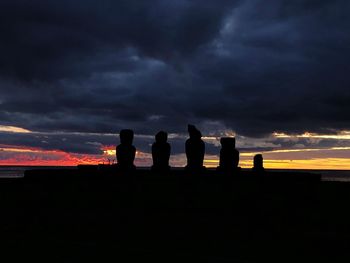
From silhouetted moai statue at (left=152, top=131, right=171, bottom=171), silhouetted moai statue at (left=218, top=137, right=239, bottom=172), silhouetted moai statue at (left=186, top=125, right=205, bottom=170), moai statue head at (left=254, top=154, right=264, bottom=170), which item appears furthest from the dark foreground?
moai statue head at (left=254, top=154, right=264, bottom=170)

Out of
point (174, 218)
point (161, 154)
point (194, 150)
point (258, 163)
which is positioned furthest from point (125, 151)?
point (258, 163)

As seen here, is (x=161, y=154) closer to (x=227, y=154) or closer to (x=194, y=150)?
(x=194, y=150)

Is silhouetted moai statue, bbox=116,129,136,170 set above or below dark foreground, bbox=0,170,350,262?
above

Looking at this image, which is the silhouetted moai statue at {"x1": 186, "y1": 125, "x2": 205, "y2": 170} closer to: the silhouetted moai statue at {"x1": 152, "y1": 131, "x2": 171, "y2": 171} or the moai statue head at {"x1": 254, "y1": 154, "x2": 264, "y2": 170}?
A: the silhouetted moai statue at {"x1": 152, "y1": 131, "x2": 171, "y2": 171}

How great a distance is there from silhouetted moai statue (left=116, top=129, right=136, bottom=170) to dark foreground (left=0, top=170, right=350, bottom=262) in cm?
296

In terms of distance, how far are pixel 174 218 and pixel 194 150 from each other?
26.9 feet

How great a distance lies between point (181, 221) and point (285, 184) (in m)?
5.24

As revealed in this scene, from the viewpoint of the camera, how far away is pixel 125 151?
75.7ft

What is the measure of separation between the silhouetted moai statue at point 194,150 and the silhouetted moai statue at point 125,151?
2976 millimetres

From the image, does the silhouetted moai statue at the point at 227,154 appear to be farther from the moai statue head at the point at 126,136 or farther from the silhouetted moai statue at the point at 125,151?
the moai statue head at the point at 126,136

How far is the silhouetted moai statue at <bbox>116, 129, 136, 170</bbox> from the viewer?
2308 centimetres

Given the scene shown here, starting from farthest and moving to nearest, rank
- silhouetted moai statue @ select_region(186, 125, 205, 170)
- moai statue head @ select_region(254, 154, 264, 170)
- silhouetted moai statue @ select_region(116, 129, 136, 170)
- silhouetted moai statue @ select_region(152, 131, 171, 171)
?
A: moai statue head @ select_region(254, 154, 264, 170)
silhouetted moai statue @ select_region(116, 129, 136, 170)
silhouetted moai statue @ select_region(152, 131, 171, 171)
silhouetted moai statue @ select_region(186, 125, 205, 170)

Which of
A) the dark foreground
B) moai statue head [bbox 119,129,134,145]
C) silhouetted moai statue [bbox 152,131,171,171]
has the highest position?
moai statue head [bbox 119,129,134,145]

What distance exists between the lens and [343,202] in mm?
16953
